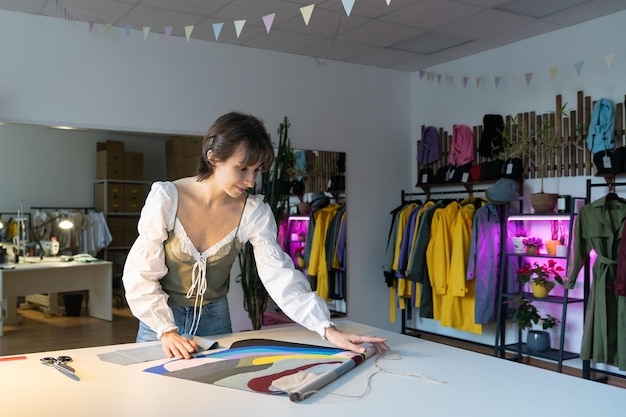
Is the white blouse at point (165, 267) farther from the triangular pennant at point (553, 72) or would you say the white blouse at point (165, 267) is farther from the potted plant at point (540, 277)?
the triangular pennant at point (553, 72)

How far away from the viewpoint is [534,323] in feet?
15.7

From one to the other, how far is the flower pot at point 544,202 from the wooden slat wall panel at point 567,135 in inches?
11.1

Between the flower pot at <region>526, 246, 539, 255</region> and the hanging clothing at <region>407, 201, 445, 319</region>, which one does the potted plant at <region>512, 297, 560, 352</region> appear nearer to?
the flower pot at <region>526, 246, 539, 255</region>

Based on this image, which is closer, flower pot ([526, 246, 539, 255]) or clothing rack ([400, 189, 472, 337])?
flower pot ([526, 246, 539, 255])

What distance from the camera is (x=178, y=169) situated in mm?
4926

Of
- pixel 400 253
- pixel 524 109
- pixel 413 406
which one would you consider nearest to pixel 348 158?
pixel 400 253

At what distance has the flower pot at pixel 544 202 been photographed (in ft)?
15.3

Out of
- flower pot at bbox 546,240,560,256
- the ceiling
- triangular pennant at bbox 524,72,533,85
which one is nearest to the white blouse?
the ceiling

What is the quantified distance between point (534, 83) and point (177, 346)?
14.0 feet

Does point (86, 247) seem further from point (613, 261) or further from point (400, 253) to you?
point (613, 261)

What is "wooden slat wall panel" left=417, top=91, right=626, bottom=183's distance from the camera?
462 centimetres

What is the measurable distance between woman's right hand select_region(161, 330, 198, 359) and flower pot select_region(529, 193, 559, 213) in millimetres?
3557

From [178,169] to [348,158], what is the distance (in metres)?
1.71

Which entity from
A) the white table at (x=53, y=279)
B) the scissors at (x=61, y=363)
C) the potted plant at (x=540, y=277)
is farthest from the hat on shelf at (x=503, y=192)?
the scissors at (x=61, y=363)
